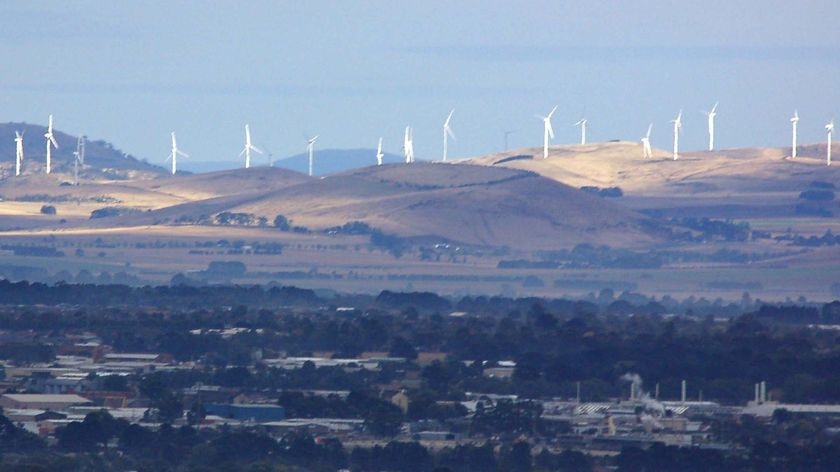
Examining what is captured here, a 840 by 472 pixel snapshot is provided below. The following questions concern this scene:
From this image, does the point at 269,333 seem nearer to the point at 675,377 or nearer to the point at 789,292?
the point at 675,377

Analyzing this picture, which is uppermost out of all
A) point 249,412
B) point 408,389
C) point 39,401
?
point 408,389

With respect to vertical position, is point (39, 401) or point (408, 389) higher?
point (408, 389)

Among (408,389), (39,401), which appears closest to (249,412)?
(39,401)

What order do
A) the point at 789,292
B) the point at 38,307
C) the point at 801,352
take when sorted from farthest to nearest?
the point at 789,292 < the point at 38,307 < the point at 801,352

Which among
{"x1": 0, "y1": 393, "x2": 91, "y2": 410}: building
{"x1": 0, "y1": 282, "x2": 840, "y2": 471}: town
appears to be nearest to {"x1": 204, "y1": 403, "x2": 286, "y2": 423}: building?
{"x1": 0, "y1": 282, "x2": 840, "y2": 471}: town

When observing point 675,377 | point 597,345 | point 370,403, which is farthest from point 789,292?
point 370,403

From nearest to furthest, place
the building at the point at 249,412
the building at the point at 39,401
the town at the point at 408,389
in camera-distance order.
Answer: the town at the point at 408,389 → the building at the point at 249,412 → the building at the point at 39,401

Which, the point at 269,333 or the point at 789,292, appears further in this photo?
the point at 789,292

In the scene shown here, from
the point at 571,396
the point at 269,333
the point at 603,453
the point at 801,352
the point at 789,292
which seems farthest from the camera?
the point at 789,292

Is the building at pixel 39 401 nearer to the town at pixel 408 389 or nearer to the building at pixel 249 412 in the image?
the town at pixel 408 389

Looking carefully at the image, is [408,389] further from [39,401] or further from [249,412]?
[39,401]

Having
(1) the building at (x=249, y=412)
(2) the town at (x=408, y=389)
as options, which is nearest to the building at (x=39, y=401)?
(2) the town at (x=408, y=389)
